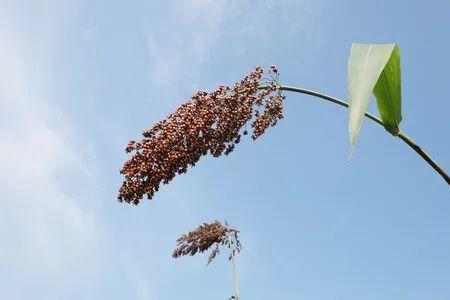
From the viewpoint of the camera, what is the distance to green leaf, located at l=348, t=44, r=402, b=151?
1785mm

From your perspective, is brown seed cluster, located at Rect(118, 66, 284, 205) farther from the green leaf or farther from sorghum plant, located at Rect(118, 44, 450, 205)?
the green leaf

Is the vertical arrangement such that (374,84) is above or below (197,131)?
below

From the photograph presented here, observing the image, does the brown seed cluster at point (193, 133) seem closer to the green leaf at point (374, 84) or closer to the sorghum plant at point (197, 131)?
the sorghum plant at point (197, 131)

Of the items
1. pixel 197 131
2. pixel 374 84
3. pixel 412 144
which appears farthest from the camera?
pixel 197 131

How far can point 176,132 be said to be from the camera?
11.2 feet

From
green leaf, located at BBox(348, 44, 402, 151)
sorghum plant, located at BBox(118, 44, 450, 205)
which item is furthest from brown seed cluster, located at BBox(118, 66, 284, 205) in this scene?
green leaf, located at BBox(348, 44, 402, 151)

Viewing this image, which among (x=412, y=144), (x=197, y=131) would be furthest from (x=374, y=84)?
(x=197, y=131)

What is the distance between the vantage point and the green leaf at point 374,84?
178 cm

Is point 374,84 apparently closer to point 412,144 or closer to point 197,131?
point 412,144

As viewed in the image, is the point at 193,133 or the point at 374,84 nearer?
the point at 374,84

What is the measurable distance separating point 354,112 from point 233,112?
1.78 metres

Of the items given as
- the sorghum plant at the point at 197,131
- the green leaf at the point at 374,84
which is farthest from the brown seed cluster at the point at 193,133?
the green leaf at the point at 374,84

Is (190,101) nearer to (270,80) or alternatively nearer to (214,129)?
(214,129)

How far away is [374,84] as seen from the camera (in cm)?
193
